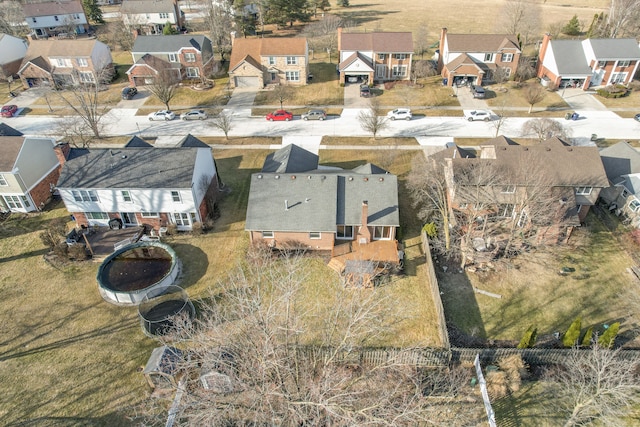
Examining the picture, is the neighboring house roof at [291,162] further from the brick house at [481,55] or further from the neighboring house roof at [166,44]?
the neighboring house roof at [166,44]

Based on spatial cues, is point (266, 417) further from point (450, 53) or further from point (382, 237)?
point (450, 53)

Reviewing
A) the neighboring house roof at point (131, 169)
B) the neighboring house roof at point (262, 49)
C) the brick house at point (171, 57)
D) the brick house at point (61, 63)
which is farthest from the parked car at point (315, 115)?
the brick house at point (61, 63)

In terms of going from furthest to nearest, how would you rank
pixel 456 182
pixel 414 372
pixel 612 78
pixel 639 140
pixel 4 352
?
1. pixel 612 78
2. pixel 639 140
3. pixel 456 182
4. pixel 4 352
5. pixel 414 372

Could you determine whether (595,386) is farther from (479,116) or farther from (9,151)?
(9,151)

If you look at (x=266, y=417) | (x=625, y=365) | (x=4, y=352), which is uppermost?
(x=266, y=417)

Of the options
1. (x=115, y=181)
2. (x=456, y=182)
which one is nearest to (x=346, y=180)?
(x=456, y=182)

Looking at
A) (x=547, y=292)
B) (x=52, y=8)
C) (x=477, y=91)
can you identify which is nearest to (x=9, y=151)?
(x=547, y=292)

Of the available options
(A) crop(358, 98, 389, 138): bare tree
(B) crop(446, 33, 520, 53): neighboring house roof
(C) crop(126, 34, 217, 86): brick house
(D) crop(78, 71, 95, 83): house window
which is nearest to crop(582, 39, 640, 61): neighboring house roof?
(B) crop(446, 33, 520, 53): neighboring house roof
